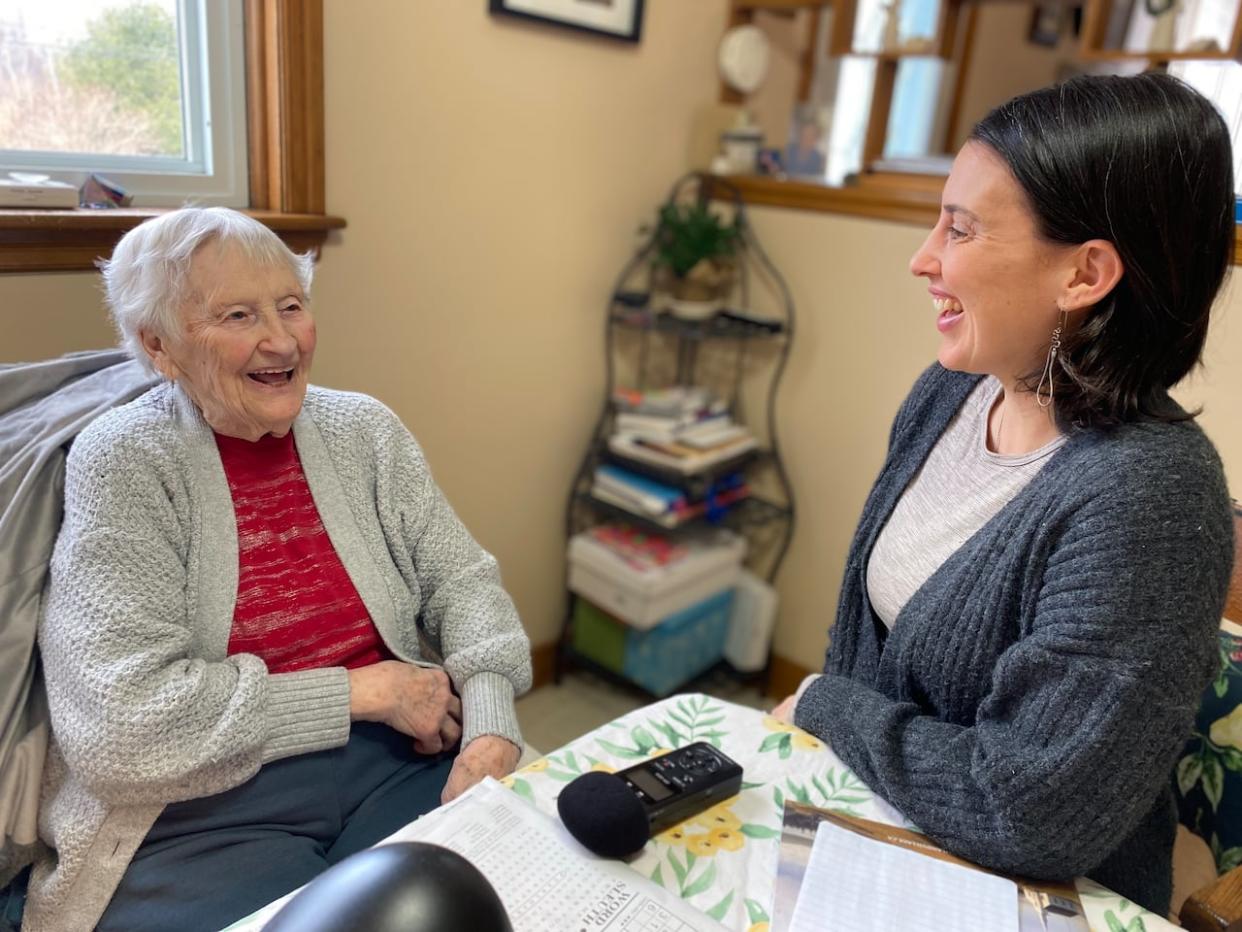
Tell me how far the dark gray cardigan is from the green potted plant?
1381mm

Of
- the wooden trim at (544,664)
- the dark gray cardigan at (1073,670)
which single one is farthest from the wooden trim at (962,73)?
the dark gray cardigan at (1073,670)

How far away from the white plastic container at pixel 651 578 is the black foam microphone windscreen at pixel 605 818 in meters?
1.39

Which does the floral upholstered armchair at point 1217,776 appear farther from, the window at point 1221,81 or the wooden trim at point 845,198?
the wooden trim at point 845,198

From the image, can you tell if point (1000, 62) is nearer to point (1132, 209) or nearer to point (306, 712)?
point (1132, 209)

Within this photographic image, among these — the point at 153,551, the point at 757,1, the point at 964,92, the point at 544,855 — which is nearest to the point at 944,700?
the point at 544,855

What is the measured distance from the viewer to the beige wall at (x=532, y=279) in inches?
69.3

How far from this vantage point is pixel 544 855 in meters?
0.82

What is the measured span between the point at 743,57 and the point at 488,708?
1.85 m

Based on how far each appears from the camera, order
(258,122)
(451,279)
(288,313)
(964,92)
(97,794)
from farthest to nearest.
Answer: (964,92)
(451,279)
(258,122)
(288,313)
(97,794)

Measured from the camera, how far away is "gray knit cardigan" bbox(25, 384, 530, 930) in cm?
100

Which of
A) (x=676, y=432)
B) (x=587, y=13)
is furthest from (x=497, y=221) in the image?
(x=676, y=432)

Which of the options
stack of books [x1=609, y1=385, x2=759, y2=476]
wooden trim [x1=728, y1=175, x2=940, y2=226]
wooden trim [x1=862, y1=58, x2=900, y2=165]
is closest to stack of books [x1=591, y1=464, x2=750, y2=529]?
stack of books [x1=609, y1=385, x2=759, y2=476]

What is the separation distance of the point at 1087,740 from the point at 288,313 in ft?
3.35

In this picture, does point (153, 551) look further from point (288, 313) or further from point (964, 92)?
point (964, 92)
